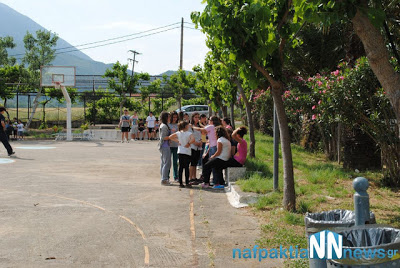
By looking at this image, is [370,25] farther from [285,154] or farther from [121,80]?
[121,80]

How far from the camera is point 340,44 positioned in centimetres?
1836

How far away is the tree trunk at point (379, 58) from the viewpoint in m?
5.24

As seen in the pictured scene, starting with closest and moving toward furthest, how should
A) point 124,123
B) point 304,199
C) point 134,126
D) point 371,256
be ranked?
point 371,256, point 304,199, point 124,123, point 134,126

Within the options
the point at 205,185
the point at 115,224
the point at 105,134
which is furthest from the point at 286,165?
the point at 105,134

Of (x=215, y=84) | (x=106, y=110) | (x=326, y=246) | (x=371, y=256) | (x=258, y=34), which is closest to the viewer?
(x=371, y=256)

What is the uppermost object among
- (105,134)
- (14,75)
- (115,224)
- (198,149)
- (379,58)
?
(14,75)

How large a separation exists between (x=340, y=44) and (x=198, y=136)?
8.48m

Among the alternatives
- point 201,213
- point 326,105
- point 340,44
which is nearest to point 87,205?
point 201,213

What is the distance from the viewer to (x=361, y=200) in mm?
3561

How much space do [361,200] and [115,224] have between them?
15.3 feet

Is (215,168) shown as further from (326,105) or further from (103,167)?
(103,167)

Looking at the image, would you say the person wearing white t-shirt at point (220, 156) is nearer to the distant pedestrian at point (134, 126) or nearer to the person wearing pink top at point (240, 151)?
the person wearing pink top at point (240, 151)

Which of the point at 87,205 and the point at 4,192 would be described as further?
the point at 4,192

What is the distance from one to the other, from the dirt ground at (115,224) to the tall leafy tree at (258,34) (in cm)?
168
